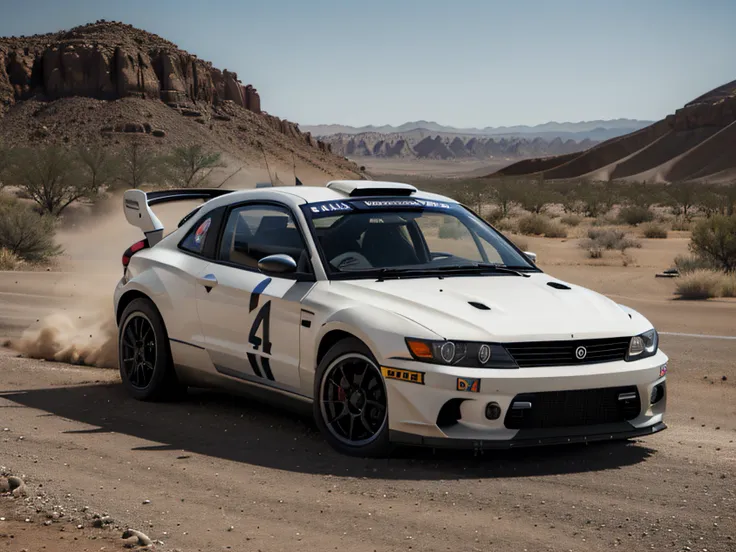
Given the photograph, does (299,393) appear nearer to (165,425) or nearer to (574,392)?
(165,425)

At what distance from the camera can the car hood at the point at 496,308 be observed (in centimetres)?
616

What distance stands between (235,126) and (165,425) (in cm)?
9410

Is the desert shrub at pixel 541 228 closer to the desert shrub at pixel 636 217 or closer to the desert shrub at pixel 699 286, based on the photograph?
the desert shrub at pixel 636 217

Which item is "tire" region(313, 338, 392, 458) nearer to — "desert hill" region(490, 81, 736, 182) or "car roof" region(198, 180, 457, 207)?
"car roof" region(198, 180, 457, 207)

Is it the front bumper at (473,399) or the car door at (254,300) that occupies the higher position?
the car door at (254,300)

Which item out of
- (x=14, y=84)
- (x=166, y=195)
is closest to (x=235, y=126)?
(x=14, y=84)

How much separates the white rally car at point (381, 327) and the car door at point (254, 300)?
0.01 meters

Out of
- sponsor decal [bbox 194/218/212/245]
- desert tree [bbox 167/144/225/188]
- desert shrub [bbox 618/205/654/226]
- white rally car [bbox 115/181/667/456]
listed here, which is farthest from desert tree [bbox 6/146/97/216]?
white rally car [bbox 115/181/667/456]

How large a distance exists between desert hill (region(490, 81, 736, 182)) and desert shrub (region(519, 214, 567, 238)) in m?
75.6

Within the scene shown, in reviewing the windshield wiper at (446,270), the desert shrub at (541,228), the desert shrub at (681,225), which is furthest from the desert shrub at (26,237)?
the desert shrub at (681,225)

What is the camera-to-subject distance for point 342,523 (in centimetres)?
521

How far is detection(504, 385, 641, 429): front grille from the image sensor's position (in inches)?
239

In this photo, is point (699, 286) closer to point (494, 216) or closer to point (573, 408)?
point (573, 408)

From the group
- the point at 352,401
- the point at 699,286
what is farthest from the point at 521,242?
the point at 352,401
